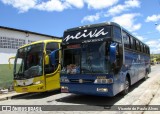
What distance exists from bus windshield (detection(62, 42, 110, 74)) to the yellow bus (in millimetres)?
1739

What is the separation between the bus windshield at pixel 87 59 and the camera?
34.1ft

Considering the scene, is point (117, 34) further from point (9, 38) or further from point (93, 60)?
point (9, 38)

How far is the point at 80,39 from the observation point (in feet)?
36.8

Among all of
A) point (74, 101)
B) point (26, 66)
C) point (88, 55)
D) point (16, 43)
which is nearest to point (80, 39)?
point (88, 55)

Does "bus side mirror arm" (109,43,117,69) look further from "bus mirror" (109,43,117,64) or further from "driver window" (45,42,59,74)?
"driver window" (45,42,59,74)

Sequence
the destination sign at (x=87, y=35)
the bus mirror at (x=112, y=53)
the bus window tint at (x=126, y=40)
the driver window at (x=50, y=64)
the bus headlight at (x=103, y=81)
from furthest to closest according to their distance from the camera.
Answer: the driver window at (x=50, y=64), the bus window tint at (x=126, y=40), the destination sign at (x=87, y=35), the bus headlight at (x=103, y=81), the bus mirror at (x=112, y=53)

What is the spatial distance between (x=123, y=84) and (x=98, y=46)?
2.63m

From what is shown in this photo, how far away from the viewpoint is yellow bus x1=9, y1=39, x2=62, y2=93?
1313cm

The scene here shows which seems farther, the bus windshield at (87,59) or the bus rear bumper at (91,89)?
the bus windshield at (87,59)

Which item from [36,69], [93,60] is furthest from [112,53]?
[36,69]

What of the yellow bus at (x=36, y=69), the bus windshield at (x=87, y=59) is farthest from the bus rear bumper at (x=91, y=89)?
the yellow bus at (x=36, y=69)

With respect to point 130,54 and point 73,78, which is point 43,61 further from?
point 130,54

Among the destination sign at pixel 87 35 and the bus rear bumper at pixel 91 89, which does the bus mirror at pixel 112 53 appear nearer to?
the destination sign at pixel 87 35

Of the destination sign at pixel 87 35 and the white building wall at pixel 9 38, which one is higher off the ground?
the white building wall at pixel 9 38
